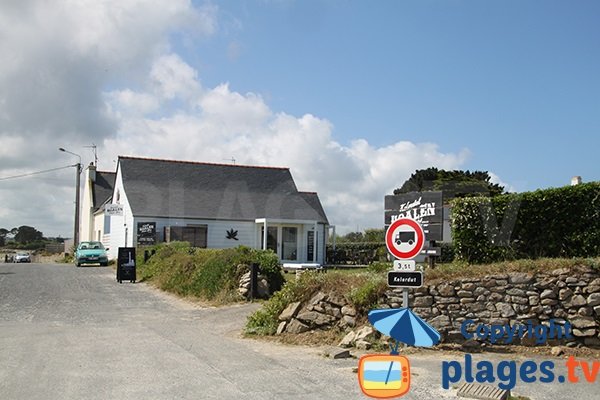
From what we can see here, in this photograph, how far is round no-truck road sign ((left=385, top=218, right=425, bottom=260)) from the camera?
746 centimetres

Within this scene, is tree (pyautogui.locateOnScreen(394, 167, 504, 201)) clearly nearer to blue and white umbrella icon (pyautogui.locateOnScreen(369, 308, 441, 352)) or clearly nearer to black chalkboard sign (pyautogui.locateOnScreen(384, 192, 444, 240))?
black chalkboard sign (pyautogui.locateOnScreen(384, 192, 444, 240))

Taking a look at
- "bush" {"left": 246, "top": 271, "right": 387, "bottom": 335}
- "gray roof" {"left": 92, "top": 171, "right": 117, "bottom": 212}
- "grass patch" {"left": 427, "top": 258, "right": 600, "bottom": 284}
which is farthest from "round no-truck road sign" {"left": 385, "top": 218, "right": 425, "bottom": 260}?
"gray roof" {"left": 92, "top": 171, "right": 117, "bottom": 212}

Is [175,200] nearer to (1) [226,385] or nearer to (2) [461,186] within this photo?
(2) [461,186]

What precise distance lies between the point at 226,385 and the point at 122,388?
1328 millimetres

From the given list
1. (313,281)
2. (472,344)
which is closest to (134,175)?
(313,281)

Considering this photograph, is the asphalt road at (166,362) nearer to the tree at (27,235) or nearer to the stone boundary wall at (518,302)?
the stone boundary wall at (518,302)

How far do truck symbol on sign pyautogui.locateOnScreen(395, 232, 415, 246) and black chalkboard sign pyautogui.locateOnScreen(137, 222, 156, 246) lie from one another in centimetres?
2848

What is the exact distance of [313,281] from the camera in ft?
41.5

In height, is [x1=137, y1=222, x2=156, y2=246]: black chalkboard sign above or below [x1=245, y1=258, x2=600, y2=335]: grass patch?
above

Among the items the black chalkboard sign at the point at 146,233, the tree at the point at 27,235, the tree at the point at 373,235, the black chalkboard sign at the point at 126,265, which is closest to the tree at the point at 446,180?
the tree at the point at 373,235

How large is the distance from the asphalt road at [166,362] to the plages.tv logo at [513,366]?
0.84 feet

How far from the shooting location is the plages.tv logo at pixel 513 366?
869 centimetres

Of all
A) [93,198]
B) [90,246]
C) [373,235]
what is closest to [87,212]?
[93,198]

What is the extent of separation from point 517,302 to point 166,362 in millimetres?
6115
